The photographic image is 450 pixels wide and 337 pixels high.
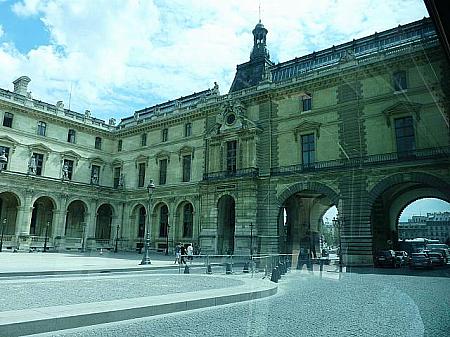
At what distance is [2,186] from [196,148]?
21.0m

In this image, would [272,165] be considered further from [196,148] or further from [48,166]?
[48,166]

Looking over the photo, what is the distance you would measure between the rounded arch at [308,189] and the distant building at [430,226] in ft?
21.2

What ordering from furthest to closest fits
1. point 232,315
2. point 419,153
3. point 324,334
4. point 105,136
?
point 105,136
point 419,153
point 232,315
point 324,334

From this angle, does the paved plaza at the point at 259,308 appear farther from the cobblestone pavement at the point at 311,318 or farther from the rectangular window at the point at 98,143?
the rectangular window at the point at 98,143

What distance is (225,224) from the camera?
132 ft

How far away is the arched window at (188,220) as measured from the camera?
142 ft

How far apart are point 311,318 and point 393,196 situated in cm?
2845

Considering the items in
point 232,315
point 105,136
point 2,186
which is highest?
point 105,136

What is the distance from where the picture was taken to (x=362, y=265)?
28734 millimetres

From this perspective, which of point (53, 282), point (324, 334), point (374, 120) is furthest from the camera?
point (374, 120)

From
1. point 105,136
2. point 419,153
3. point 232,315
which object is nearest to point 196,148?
point 105,136

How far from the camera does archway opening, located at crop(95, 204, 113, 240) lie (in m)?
50.8

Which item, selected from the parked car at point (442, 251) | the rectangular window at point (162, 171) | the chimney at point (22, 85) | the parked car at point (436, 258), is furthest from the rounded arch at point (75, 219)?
the parked car at point (442, 251)

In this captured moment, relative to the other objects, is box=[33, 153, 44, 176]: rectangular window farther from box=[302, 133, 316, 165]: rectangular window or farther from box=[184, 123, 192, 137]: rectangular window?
box=[302, 133, 316, 165]: rectangular window
